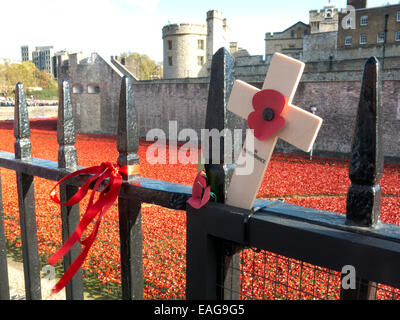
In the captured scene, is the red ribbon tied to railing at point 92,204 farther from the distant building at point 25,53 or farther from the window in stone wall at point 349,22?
the distant building at point 25,53

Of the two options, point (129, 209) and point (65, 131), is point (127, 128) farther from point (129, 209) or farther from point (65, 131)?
point (65, 131)

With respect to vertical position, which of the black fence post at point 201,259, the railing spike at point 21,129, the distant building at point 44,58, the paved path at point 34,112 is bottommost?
the paved path at point 34,112

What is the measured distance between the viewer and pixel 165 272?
5.52 metres

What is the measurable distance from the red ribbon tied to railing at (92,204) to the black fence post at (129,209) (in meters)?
0.07

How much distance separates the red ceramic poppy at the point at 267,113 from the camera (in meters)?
1.16

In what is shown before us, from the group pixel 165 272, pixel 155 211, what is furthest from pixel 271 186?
pixel 165 272

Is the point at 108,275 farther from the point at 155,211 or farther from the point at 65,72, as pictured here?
the point at 65,72

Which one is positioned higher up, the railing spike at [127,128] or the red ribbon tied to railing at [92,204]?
the railing spike at [127,128]

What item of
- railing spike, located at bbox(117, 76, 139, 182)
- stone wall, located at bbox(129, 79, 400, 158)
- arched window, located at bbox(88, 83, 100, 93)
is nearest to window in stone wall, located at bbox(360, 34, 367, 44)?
stone wall, located at bbox(129, 79, 400, 158)

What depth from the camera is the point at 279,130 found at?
1185mm

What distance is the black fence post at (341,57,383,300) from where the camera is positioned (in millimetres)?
995

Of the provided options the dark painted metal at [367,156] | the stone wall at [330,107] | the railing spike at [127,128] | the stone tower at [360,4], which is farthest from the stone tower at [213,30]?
the dark painted metal at [367,156]

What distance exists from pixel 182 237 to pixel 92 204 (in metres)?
5.79

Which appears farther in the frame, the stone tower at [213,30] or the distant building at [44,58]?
the distant building at [44,58]
